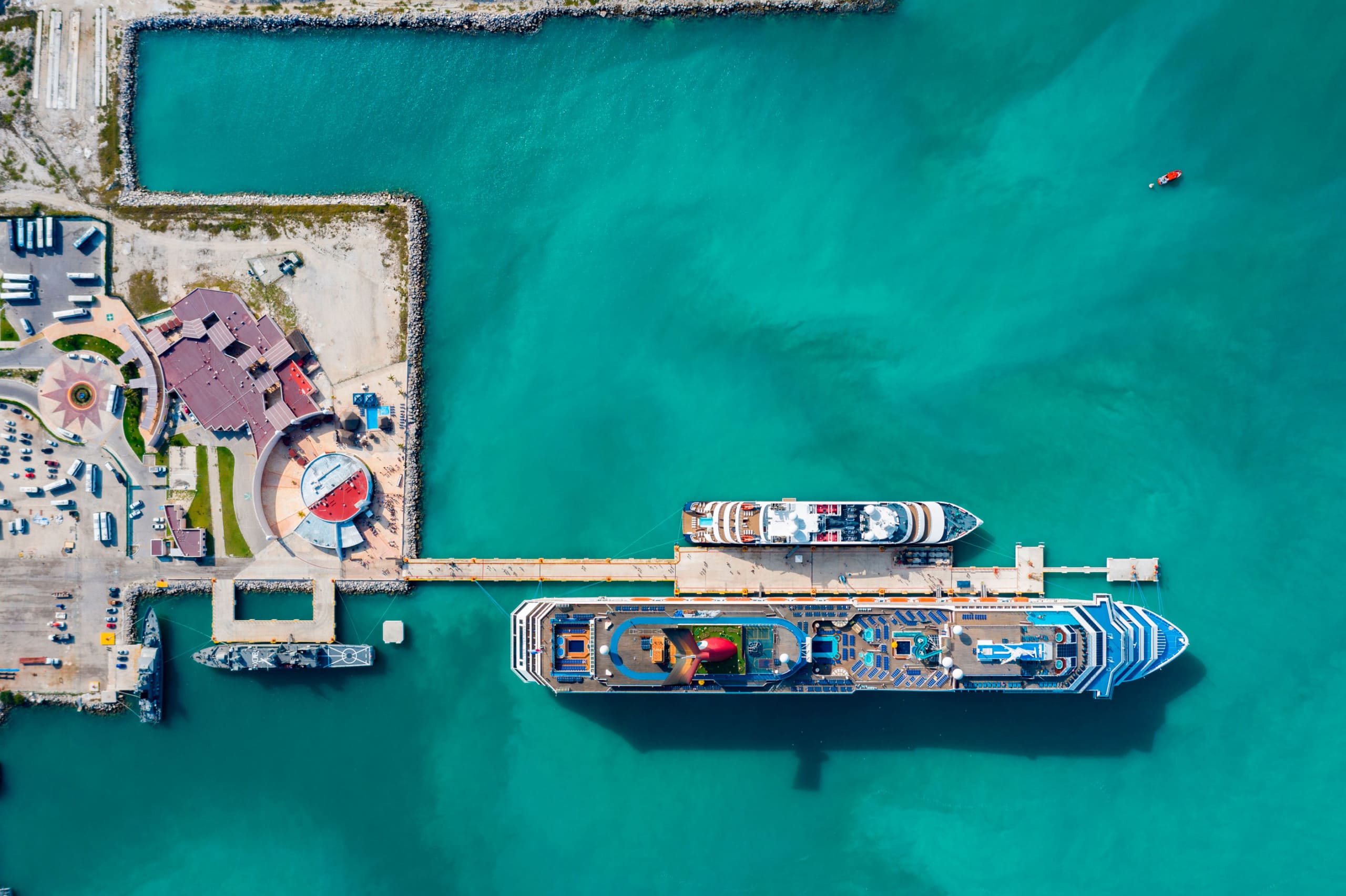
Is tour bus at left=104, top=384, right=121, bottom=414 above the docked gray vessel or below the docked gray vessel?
above

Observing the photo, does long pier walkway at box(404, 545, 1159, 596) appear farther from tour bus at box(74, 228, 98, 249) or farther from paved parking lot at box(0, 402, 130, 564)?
tour bus at box(74, 228, 98, 249)

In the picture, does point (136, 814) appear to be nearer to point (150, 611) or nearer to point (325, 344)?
point (150, 611)

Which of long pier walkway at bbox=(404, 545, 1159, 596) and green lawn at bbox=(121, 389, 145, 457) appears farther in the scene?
green lawn at bbox=(121, 389, 145, 457)

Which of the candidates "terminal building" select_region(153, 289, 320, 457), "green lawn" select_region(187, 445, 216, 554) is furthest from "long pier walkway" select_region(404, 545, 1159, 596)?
"terminal building" select_region(153, 289, 320, 457)

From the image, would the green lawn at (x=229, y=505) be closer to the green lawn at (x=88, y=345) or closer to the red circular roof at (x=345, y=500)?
the red circular roof at (x=345, y=500)

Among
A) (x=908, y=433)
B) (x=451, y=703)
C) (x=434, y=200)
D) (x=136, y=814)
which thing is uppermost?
(x=434, y=200)

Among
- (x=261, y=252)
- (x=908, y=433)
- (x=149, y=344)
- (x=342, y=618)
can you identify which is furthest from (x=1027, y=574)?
(x=149, y=344)

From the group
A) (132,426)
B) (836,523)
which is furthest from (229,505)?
(836,523)
